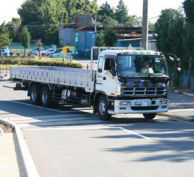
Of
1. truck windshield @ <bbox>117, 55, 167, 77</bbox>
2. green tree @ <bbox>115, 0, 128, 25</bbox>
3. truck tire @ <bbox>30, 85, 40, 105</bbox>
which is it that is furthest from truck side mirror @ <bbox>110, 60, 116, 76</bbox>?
green tree @ <bbox>115, 0, 128, 25</bbox>

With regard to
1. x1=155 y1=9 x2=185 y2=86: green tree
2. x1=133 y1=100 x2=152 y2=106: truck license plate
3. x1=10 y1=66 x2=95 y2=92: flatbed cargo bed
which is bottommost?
x1=133 y1=100 x2=152 y2=106: truck license plate

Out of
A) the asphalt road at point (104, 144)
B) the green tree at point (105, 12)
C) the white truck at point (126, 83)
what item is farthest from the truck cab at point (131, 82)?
the green tree at point (105, 12)

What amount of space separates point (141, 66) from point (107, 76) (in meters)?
1.32

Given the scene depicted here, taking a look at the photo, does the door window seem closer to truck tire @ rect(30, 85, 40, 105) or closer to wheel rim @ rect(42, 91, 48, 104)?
wheel rim @ rect(42, 91, 48, 104)

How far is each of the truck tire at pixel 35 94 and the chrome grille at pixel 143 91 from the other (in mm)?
7820

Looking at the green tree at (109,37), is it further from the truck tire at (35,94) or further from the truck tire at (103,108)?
the truck tire at (103,108)

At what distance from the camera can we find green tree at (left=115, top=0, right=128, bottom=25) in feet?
522

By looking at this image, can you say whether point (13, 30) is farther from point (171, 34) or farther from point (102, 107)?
point (102, 107)

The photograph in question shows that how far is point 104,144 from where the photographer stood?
13.0m

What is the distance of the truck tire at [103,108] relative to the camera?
1797 cm

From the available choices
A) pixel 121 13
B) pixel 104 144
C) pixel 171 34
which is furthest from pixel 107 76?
pixel 121 13

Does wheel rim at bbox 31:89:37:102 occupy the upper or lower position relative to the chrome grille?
lower

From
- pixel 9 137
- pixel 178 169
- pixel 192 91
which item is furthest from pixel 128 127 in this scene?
pixel 192 91

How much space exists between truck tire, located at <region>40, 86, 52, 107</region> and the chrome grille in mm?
6487
